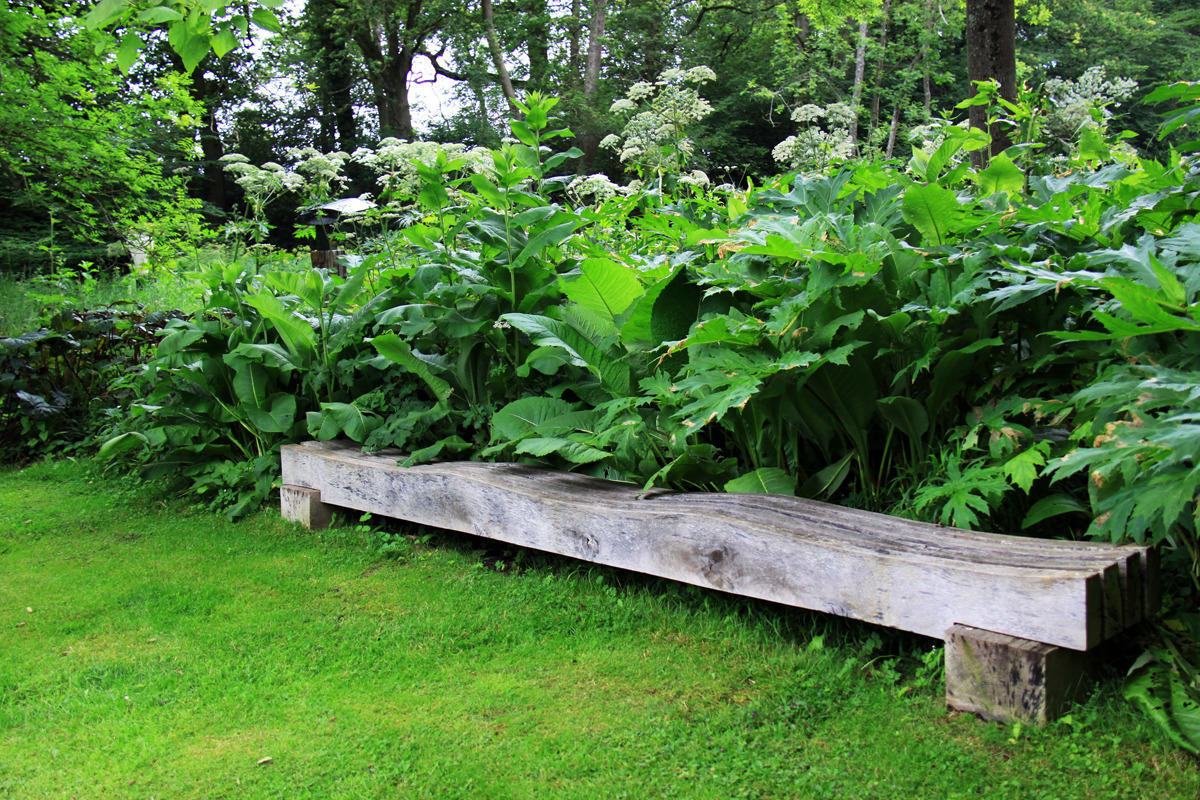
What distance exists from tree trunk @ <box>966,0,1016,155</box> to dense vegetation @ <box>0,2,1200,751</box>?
1.50 ft

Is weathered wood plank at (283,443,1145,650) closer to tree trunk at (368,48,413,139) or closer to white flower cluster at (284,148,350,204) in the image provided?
white flower cluster at (284,148,350,204)

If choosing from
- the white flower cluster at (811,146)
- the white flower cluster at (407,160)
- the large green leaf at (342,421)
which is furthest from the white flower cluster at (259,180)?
the white flower cluster at (811,146)

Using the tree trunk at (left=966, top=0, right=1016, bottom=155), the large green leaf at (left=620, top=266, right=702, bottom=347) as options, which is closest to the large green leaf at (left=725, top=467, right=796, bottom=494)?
the large green leaf at (left=620, top=266, right=702, bottom=347)

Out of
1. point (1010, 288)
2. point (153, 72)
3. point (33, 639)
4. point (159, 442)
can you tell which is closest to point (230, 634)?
point (33, 639)

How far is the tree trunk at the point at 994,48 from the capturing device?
5555mm

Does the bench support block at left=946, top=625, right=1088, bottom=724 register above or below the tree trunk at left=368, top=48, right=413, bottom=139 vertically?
below

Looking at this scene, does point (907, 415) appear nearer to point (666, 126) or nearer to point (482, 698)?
point (482, 698)

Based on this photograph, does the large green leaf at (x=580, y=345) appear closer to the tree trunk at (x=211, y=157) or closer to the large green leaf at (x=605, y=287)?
the large green leaf at (x=605, y=287)

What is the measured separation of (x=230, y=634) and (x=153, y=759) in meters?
0.77

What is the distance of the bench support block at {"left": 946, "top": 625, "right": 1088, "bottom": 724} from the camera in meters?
1.95

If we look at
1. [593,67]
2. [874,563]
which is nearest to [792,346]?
[874,563]

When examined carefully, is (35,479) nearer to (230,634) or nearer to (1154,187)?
(230,634)

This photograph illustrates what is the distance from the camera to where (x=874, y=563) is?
2225 millimetres

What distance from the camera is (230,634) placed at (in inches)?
113
